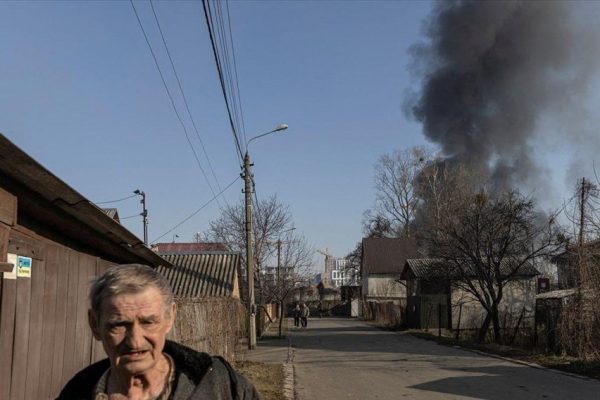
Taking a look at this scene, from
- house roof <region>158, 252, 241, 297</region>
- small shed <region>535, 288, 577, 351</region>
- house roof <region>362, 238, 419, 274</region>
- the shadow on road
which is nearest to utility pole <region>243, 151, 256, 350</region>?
house roof <region>158, 252, 241, 297</region>

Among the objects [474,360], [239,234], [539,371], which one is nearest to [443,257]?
[474,360]

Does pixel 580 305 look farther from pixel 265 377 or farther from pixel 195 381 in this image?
pixel 195 381

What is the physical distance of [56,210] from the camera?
6.16m

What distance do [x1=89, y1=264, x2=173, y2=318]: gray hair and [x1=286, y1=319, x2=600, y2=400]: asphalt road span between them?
10137 mm

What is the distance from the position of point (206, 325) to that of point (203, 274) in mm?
14675

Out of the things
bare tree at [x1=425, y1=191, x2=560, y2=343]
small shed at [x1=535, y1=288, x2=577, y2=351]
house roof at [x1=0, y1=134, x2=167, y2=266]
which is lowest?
small shed at [x1=535, y1=288, x2=577, y2=351]

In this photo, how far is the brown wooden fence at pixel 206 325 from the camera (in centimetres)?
1209

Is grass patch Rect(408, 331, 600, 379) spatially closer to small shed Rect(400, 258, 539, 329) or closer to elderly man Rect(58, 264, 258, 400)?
small shed Rect(400, 258, 539, 329)

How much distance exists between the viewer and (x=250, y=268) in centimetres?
2186

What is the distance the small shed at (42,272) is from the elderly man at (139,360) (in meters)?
2.33

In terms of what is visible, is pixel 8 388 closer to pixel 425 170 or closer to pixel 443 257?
pixel 443 257

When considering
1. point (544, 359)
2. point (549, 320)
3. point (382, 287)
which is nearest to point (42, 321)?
point (544, 359)

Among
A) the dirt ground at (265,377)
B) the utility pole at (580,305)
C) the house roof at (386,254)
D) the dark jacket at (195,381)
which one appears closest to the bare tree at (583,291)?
the utility pole at (580,305)

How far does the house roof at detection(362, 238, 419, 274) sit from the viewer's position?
64188 mm
